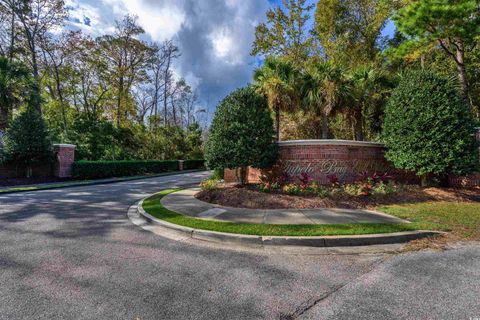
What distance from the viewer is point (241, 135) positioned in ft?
26.9

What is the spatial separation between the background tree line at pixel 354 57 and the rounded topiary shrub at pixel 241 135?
135 inches

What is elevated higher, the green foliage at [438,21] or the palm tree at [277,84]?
the green foliage at [438,21]

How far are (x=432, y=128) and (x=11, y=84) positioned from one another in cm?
2293

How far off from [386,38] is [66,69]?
30234mm

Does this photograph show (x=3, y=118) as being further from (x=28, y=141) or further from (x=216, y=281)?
(x=216, y=281)

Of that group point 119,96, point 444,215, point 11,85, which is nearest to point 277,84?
point 444,215

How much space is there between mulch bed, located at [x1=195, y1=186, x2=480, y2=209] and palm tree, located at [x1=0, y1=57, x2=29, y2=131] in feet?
52.4

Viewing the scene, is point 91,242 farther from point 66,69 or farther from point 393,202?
point 66,69

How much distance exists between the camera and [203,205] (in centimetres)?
713

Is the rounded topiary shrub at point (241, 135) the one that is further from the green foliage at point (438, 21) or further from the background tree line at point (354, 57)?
the green foliage at point (438, 21)

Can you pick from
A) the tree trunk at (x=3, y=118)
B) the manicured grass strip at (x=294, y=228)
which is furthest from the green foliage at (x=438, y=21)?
the tree trunk at (x=3, y=118)

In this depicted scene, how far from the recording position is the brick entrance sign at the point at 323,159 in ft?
29.5

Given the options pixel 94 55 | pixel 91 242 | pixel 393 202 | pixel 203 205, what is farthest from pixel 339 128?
pixel 94 55

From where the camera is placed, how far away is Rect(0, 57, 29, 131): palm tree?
48.2 ft
